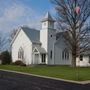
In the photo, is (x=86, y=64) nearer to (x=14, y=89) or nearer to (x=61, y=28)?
(x=61, y=28)

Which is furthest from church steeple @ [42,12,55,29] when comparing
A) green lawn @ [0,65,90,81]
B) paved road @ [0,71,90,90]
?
paved road @ [0,71,90,90]

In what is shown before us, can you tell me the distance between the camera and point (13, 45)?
162 ft

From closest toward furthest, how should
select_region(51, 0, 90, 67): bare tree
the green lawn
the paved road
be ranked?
1. the paved road
2. the green lawn
3. select_region(51, 0, 90, 67): bare tree

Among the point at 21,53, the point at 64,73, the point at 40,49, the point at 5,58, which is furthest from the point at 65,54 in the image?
the point at 64,73

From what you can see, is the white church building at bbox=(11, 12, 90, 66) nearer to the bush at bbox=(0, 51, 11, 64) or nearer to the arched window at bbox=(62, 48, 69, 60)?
the arched window at bbox=(62, 48, 69, 60)

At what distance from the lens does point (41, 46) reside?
45562mm

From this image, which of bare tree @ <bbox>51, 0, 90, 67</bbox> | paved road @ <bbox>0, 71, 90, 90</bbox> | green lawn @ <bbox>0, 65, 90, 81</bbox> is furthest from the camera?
bare tree @ <bbox>51, 0, 90, 67</bbox>

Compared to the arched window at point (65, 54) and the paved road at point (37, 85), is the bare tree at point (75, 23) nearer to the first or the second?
the arched window at point (65, 54)

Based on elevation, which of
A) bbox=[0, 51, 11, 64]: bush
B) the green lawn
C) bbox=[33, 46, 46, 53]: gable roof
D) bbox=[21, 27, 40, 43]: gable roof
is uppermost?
bbox=[21, 27, 40, 43]: gable roof

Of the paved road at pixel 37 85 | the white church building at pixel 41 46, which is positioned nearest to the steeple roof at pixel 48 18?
the white church building at pixel 41 46

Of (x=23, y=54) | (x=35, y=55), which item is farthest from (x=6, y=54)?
(x=35, y=55)

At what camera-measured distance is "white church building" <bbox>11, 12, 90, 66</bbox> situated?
44562 millimetres

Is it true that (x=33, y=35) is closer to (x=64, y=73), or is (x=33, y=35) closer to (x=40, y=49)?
(x=40, y=49)

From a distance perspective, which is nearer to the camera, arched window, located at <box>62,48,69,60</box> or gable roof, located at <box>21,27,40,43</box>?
gable roof, located at <box>21,27,40,43</box>
